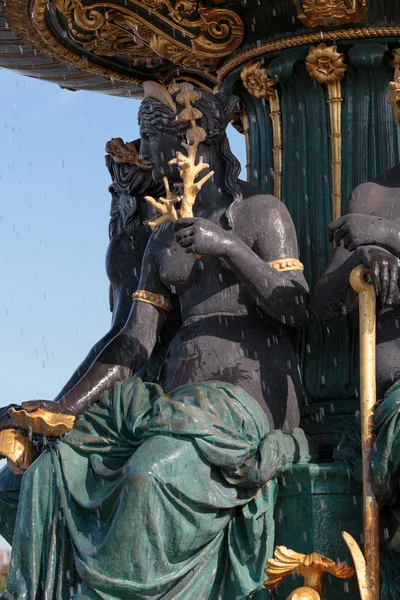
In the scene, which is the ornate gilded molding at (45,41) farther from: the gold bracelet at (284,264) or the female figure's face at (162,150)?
the gold bracelet at (284,264)

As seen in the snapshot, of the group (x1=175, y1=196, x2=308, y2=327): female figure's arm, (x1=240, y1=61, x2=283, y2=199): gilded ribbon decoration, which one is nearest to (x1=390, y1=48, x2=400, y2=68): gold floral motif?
(x1=240, y1=61, x2=283, y2=199): gilded ribbon decoration

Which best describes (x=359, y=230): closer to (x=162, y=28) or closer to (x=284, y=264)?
(x=284, y=264)

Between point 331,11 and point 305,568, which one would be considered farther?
point 331,11

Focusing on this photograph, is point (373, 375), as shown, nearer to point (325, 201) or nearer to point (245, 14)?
point (325, 201)

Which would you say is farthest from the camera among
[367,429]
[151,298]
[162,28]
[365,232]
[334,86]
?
[162,28]

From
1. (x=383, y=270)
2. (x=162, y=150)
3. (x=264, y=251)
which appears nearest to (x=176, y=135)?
(x=162, y=150)

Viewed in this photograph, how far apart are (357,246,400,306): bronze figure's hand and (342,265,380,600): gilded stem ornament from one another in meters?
0.10

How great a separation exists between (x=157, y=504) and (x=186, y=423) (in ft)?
1.66

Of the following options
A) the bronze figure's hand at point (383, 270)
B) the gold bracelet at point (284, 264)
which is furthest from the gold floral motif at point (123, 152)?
the bronze figure's hand at point (383, 270)

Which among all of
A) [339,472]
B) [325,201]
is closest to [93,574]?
[339,472]

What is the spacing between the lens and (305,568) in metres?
10.1

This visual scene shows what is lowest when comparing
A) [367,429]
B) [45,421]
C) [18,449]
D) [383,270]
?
[18,449]

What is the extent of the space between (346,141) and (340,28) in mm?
735

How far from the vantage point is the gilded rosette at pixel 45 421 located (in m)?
10.5
